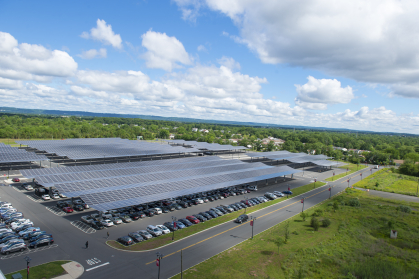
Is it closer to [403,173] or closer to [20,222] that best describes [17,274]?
[20,222]

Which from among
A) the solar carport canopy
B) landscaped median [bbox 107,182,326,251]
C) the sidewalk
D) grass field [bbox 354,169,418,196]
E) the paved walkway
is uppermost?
the solar carport canopy

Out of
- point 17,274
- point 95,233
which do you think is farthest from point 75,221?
point 17,274

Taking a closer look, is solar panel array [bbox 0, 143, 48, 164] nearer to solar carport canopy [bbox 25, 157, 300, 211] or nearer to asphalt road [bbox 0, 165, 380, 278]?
asphalt road [bbox 0, 165, 380, 278]

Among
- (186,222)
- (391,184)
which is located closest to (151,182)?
(186,222)

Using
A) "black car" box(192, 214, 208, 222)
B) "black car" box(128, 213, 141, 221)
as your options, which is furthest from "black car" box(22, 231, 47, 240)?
"black car" box(192, 214, 208, 222)

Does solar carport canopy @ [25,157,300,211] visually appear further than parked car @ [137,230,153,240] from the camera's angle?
Yes

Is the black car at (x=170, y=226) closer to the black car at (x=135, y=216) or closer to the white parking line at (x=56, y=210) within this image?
the black car at (x=135, y=216)
